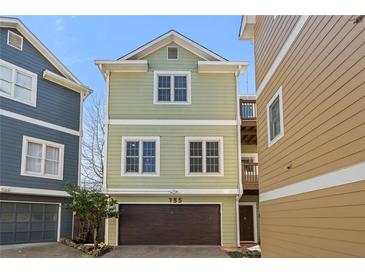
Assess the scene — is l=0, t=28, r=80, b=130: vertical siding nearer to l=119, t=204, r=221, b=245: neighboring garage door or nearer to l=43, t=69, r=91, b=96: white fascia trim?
l=43, t=69, r=91, b=96: white fascia trim

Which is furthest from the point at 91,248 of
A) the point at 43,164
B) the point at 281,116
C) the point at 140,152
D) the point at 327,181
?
the point at 327,181

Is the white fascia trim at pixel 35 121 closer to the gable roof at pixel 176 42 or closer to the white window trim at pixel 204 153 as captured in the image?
the gable roof at pixel 176 42

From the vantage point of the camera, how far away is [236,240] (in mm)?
13055

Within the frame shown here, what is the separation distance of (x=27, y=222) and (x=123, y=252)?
139 inches

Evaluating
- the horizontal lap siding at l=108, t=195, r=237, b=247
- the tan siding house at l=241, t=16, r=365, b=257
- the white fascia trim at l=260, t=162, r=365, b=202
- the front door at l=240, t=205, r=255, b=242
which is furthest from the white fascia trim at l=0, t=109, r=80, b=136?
the white fascia trim at l=260, t=162, r=365, b=202

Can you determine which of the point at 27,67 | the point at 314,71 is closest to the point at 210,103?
the point at 27,67

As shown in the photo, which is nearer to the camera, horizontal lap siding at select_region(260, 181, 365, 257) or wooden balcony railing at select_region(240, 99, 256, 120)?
horizontal lap siding at select_region(260, 181, 365, 257)

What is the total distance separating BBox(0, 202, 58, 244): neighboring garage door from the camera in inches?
470

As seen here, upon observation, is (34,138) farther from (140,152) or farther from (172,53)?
(172,53)

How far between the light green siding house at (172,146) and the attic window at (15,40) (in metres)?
2.62

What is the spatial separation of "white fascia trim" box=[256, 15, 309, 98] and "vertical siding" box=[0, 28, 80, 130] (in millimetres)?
8230

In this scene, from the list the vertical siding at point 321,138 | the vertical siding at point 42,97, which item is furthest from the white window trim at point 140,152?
the vertical siding at point 321,138

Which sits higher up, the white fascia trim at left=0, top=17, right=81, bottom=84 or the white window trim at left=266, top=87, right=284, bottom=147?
the white fascia trim at left=0, top=17, right=81, bottom=84
